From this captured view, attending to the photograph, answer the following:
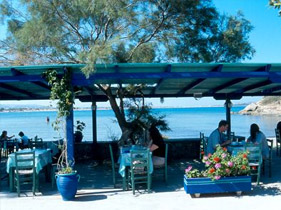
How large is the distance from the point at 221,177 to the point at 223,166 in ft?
0.60

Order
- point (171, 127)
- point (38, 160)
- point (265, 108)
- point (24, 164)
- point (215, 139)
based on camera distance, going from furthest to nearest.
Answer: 1. point (265, 108)
2. point (171, 127)
3. point (215, 139)
4. point (38, 160)
5. point (24, 164)

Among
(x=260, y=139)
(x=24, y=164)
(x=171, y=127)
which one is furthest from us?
(x=171, y=127)

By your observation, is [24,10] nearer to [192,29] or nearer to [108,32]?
[108,32]

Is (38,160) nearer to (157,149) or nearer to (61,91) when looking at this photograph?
(61,91)

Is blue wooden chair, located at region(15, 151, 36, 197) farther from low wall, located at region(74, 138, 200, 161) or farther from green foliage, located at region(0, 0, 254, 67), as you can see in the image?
low wall, located at region(74, 138, 200, 161)

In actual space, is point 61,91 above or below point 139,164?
above

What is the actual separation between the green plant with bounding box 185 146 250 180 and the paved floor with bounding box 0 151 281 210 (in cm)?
36

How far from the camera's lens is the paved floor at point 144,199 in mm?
4828

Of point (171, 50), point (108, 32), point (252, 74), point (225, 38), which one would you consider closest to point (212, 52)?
point (225, 38)

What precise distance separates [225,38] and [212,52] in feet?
1.41

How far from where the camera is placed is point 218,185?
206 inches

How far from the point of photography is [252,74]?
19.9 feet

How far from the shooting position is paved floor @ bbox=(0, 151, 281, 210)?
483cm

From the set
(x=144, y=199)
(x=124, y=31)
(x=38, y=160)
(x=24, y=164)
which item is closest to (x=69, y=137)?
(x=38, y=160)
